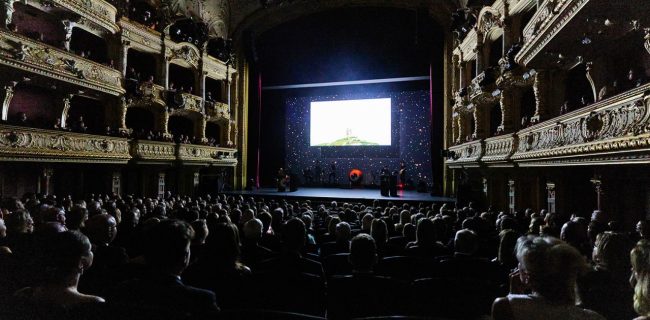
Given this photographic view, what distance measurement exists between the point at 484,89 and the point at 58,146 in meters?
14.1

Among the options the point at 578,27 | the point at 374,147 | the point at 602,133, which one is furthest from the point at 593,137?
the point at 374,147

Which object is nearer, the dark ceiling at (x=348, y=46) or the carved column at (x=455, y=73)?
the carved column at (x=455, y=73)

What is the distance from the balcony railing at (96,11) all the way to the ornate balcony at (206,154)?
17.9ft

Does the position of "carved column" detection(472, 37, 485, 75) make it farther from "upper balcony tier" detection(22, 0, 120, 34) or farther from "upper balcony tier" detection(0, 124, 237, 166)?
"upper balcony tier" detection(22, 0, 120, 34)

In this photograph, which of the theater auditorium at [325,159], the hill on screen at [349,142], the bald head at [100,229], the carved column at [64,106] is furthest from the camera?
the hill on screen at [349,142]

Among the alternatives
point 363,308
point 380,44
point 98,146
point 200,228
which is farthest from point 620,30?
point 98,146

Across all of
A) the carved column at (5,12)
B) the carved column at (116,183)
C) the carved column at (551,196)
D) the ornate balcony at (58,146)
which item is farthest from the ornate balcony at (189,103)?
the carved column at (551,196)

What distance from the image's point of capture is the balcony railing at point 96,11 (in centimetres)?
1227

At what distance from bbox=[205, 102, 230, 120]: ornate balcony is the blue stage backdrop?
3.86 meters

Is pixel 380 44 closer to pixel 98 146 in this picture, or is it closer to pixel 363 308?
pixel 98 146

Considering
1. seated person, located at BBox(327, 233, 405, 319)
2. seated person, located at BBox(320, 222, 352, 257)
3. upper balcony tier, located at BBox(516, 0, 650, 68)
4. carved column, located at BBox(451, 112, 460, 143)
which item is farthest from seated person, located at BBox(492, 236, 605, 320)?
carved column, located at BBox(451, 112, 460, 143)

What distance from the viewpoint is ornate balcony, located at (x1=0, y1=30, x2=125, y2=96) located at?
394 inches

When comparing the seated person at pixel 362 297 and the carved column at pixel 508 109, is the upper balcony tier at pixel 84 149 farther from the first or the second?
the carved column at pixel 508 109

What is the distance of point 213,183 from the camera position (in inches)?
658
